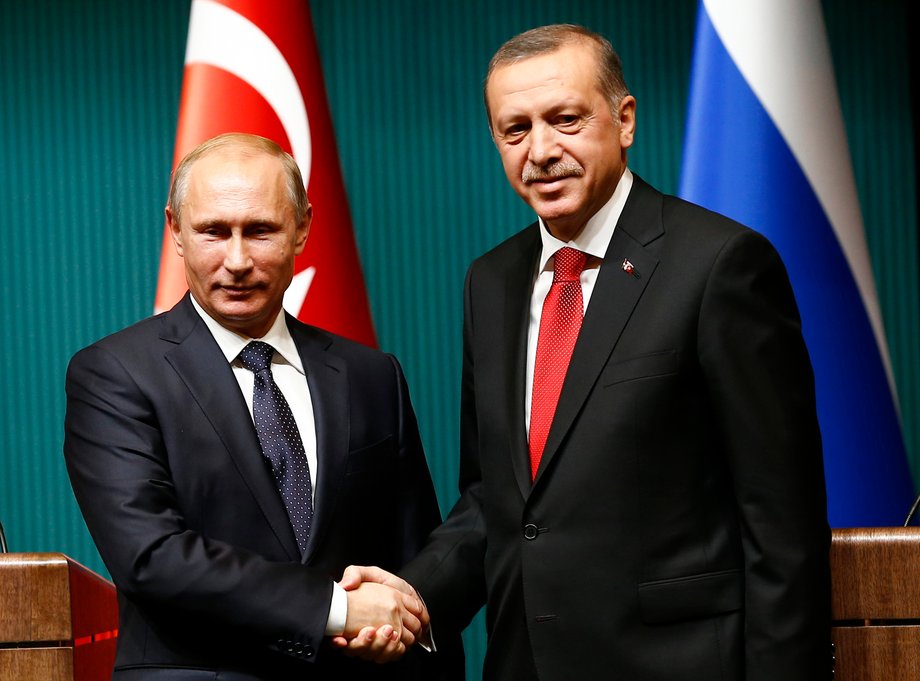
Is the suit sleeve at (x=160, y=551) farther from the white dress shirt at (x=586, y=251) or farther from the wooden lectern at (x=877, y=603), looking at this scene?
the wooden lectern at (x=877, y=603)

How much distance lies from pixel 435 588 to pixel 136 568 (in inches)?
20.2

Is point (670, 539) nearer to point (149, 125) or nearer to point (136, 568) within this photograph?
point (136, 568)

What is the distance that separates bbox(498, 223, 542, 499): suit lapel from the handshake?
0.96 ft

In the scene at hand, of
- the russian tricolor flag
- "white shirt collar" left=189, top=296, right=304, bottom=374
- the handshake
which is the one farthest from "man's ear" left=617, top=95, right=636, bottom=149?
the russian tricolor flag

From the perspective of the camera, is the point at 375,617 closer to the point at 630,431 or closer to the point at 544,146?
the point at 630,431

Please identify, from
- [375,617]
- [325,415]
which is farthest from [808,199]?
[375,617]

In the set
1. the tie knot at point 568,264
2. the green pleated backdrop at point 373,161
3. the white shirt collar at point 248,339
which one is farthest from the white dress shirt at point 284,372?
the green pleated backdrop at point 373,161

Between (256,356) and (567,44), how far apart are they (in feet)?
2.43

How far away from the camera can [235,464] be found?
73.4 inches

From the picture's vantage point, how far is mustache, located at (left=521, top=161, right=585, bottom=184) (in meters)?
1.87

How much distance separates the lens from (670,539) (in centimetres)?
175

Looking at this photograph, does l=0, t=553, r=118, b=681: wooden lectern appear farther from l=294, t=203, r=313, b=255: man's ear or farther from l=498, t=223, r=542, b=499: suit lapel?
l=498, t=223, r=542, b=499: suit lapel

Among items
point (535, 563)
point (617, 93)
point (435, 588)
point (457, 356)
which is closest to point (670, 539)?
point (535, 563)

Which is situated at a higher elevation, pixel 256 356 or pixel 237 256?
pixel 237 256
